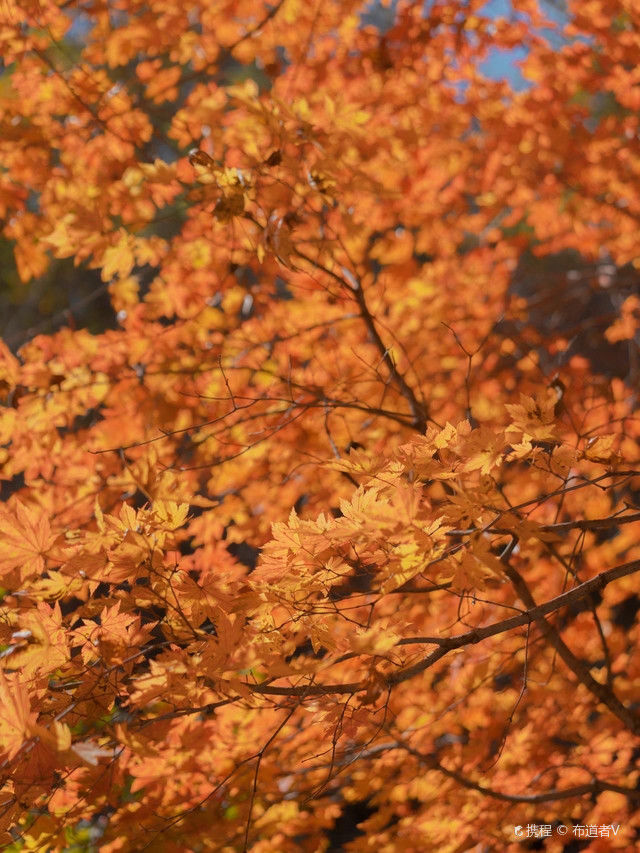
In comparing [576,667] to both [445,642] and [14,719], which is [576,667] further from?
[14,719]

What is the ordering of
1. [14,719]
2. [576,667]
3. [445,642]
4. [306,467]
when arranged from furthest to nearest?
1. [306,467]
2. [576,667]
3. [445,642]
4. [14,719]

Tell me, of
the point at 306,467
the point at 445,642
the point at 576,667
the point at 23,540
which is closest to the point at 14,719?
the point at 23,540

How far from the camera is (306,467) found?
4.15 meters

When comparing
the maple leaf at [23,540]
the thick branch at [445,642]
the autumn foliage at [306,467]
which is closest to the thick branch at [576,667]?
the autumn foliage at [306,467]

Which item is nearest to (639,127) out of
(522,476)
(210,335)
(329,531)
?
(522,476)

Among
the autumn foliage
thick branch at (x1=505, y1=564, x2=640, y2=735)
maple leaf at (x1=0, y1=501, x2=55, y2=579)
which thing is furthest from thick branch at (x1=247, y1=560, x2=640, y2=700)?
thick branch at (x1=505, y1=564, x2=640, y2=735)

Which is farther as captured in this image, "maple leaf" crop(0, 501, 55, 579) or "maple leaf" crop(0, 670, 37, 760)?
"maple leaf" crop(0, 501, 55, 579)

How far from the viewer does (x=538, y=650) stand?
13.1ft

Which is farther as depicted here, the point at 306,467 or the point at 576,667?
the point at 306,467

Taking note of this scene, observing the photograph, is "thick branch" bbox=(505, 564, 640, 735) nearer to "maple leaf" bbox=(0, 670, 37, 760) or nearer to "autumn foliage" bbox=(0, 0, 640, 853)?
"autumn foliage" bbox=(0, 0, 640, 853)

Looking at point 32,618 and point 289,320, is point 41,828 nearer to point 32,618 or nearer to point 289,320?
point 32,618

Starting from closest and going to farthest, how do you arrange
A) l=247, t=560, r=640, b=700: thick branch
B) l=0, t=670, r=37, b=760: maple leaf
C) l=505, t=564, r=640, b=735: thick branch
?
1. l=0, t=670, r=37, b=760: maple leaf
2. l=247, t=560, r=640, b=700: thick branch
3. l=505, t=564, r=640, b=735: thick branch

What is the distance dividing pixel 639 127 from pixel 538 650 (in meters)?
5.28

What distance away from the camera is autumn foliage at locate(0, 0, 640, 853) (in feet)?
6.25
